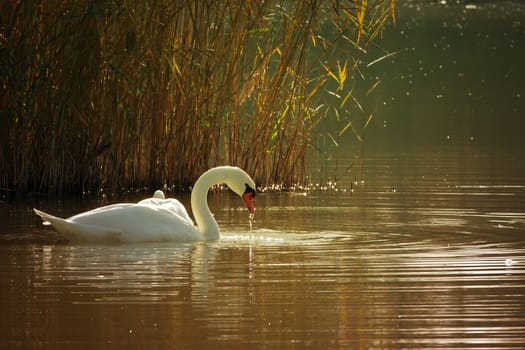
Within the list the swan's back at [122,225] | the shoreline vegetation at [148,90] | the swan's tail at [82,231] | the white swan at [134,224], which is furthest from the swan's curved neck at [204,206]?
the shoreline vegetation at [148,90]

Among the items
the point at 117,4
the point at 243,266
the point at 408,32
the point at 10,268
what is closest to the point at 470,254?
the point at 243,266

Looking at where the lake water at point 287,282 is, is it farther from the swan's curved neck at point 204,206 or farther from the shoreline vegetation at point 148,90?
the shoreline vegetation at point 148,90

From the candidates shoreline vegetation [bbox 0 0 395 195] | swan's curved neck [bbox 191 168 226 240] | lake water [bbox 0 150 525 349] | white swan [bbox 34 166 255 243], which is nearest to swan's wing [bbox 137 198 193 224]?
white swan [bbox 34 166 255 243]

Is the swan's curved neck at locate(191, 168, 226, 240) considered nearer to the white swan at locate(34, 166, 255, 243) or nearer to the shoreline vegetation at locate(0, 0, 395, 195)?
the white swan at locate(34, 166, 255, 243)

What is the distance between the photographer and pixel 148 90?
1331cm

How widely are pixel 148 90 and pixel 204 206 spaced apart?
3.00m

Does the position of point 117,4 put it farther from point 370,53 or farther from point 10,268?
point 370,53

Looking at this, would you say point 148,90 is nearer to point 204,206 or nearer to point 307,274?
point 204,206

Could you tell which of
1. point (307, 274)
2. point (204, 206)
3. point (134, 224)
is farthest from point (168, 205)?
point (307, 274)

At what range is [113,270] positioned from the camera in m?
8.40

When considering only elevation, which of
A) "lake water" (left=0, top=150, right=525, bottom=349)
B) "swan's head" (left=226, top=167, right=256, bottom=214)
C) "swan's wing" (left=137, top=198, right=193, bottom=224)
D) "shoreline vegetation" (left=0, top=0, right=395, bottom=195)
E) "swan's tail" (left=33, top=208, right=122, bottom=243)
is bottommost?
"lake water" (left=0, top=150, right=525, bottom=349)

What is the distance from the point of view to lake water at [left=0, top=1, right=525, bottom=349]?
6.35 metres

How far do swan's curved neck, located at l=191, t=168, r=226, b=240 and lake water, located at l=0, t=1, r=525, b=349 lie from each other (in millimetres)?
108

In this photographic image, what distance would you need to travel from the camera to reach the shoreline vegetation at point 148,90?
41.1ft
